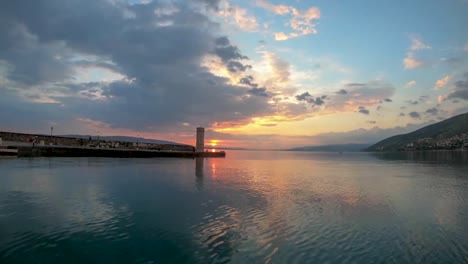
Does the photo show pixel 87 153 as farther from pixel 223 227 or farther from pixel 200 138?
pixel 223 227

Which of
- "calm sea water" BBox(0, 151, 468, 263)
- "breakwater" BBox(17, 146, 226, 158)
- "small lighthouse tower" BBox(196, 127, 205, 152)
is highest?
"small lighthouse tower" BBox(196, 127, 205, 152)

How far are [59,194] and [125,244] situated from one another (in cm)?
1326

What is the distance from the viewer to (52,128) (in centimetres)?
9119

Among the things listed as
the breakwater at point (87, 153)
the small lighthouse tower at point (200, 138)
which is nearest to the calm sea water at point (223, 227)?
the breakwater at point (87, 153)

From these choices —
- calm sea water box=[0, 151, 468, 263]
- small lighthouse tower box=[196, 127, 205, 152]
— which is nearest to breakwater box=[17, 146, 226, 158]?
small lighthouse tower box=[196, 127, 205, 152]

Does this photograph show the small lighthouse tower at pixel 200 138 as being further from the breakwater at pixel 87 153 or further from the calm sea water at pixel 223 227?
the calm sea water at pixel 223 227

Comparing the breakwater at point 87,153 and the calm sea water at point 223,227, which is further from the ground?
the breakwater at point 87,153

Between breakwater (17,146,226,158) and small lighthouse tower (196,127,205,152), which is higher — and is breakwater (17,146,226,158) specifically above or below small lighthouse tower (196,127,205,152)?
below

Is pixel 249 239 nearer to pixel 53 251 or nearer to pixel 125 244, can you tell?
pixel 125 244

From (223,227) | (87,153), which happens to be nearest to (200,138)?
(87,153)

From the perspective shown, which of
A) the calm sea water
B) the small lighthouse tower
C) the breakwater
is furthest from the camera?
the small lighthouse tower

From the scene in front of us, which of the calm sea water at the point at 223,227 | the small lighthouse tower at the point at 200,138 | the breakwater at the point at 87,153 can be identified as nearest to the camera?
the calm sea water at the point at 223,227

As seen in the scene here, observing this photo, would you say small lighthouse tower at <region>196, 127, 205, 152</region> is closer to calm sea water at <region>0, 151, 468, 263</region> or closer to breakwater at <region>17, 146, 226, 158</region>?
breakwater at <region>17, 146, 226, 158</region>

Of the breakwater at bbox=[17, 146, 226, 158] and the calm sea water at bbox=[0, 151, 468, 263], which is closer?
the calm sea water at bbox=[0, 151, 468, 263]
